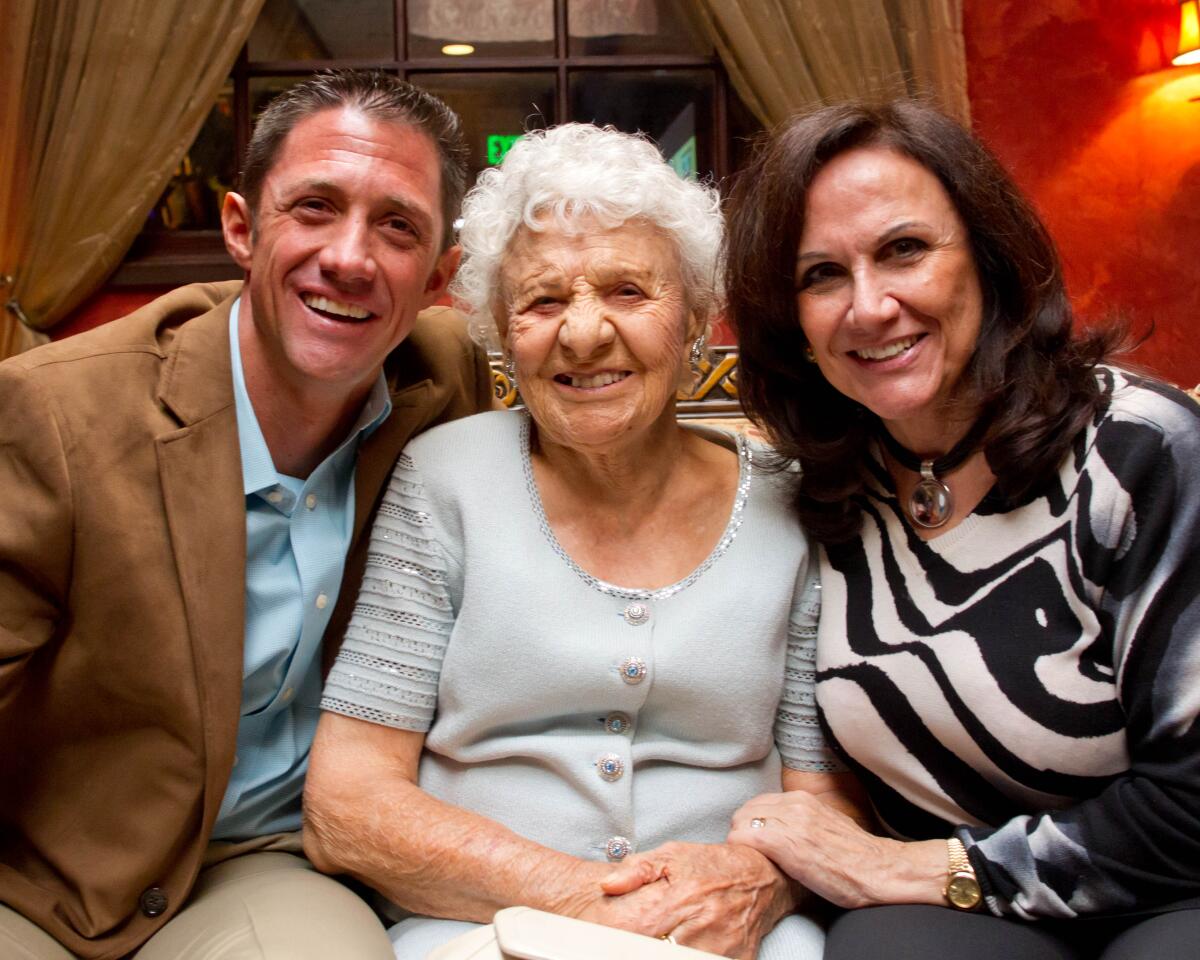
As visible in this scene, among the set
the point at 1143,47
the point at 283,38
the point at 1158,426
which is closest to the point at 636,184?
the point at 1158,426

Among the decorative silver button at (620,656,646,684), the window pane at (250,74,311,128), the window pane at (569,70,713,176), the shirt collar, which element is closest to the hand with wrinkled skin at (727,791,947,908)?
the decorative silver button at (620,656,646,684)

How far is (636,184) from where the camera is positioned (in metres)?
1.55

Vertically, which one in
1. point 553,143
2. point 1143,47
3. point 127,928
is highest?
point 1143,47

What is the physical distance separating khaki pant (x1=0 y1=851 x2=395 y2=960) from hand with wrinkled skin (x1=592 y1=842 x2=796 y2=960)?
31cm

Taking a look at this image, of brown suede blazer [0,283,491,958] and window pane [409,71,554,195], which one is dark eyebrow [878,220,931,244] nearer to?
brown suede blazer [0,283,491,958]

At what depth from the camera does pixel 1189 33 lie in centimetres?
402

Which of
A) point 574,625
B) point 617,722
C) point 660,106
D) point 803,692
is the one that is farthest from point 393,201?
point 660,106

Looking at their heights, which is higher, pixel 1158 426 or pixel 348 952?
pixel 1158 426

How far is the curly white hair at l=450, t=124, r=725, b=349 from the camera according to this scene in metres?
1.55

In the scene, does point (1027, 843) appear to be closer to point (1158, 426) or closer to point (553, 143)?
point (1158, 426)

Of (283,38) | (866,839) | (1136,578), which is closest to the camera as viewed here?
(1136,578)

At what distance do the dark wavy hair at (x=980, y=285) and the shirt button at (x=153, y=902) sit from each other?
3.36 ft

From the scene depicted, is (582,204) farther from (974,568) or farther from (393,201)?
(974,568)

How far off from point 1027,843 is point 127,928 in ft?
3.78
